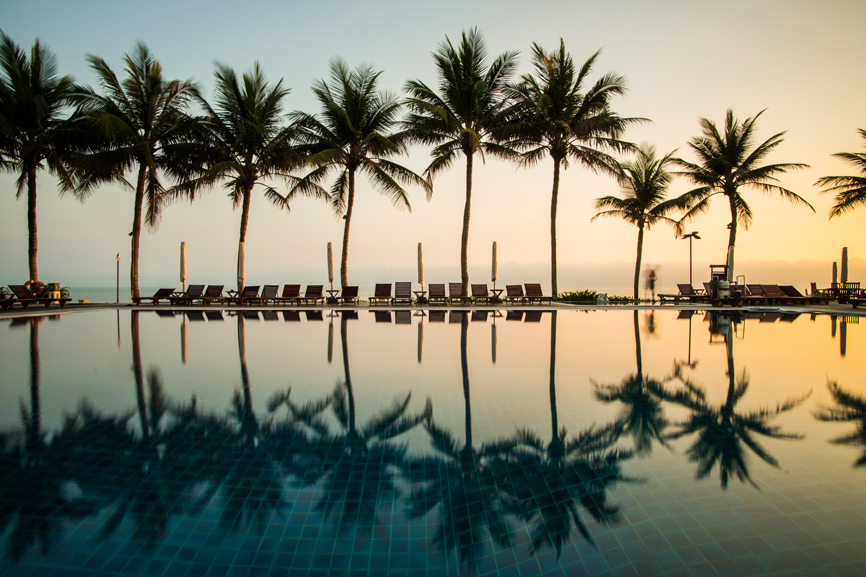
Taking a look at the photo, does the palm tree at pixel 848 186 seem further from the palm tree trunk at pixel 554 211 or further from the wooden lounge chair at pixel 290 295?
the wooden lounge chair at pixel 290 295

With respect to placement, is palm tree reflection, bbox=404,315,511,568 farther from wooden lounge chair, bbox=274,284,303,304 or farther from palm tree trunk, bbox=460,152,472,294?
wooden lounge chair, bbox=274,284,303,304

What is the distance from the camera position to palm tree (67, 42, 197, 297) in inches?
572

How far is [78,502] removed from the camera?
217 cm

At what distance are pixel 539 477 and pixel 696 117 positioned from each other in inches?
833

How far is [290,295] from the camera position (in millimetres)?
16828

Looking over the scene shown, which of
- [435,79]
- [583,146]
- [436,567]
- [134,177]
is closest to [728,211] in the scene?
[583,146]

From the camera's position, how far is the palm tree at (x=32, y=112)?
47.2 ft

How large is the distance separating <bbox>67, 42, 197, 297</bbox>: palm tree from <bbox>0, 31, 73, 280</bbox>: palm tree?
1180 millimetres

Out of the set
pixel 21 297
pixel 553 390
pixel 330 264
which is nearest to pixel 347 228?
pixel 330 264

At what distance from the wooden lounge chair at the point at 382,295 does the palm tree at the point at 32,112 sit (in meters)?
13.1

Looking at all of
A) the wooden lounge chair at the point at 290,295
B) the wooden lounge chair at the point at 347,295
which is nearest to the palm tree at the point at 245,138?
the wooden lounge chair at the point at 290,295

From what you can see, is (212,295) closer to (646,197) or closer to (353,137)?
(353,137)

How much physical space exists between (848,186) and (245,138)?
2573 centimetres

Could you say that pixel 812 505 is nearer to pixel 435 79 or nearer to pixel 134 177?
pixel 435 79
